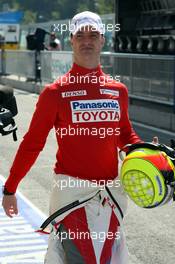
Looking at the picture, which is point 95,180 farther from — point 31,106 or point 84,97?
point 31,106

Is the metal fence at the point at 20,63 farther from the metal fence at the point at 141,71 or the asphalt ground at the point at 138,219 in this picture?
the asphalt ground at the point at 138,219

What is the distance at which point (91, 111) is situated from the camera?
305cm

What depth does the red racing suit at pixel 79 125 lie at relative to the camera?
3043 millimetres

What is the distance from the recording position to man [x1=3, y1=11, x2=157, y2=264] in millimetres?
3029

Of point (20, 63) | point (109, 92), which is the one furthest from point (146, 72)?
point (109, 92)

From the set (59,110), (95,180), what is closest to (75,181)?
(95,180)

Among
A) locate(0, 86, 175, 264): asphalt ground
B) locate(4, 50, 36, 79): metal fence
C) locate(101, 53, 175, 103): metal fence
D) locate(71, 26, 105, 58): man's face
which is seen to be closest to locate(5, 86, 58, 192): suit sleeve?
locate(71, 26, 105, 58): man's face

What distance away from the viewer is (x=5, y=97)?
3.41 metres

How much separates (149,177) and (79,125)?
0.45 m

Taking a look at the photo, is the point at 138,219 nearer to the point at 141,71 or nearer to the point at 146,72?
the point at 146,72

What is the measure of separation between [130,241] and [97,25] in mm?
2556

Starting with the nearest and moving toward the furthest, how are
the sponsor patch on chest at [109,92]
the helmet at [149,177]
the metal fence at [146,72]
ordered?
1. the helmet at [149,177]
2. the sponsor patch on chest at [109,92]
3. the metal fence at [146,72]

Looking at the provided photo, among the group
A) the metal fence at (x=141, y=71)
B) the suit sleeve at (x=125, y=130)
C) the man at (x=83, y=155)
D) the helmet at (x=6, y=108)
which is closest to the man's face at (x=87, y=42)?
the man at (x=83, y=155)

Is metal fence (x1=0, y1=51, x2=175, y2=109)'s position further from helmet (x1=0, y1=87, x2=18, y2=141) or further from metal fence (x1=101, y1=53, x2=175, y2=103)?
helmet (x1=0, y1=87, x2=18, y2=141)
